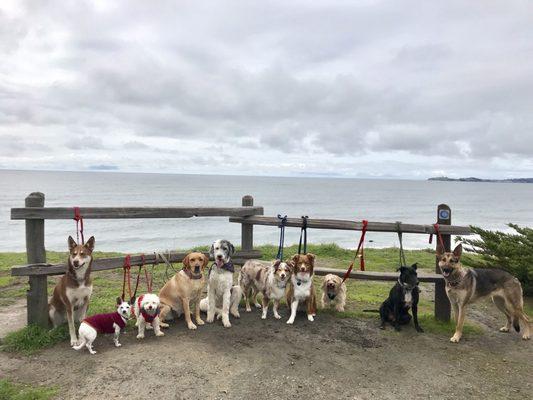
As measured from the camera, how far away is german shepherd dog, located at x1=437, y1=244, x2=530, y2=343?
6.46 metres

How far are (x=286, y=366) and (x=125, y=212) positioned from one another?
383 cm

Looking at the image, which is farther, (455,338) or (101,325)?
(455,338)

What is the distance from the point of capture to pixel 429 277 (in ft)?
22.6

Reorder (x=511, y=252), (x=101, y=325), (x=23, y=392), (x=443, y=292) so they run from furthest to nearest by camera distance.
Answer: (x=511, y=252)
(x=443, y=292)
(x=101, y=325)
(x=23, y=392)

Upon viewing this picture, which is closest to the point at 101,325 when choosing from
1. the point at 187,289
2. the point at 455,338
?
the point at 187,289

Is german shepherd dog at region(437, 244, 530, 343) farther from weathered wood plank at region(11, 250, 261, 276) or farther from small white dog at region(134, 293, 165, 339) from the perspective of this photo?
small white dog at region(134, 293, 165, 339)

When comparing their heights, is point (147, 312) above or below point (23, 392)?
above

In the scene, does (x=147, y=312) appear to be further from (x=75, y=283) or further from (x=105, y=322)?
(x=75, y=283)

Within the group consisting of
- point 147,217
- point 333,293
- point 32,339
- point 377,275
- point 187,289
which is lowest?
point 32,339

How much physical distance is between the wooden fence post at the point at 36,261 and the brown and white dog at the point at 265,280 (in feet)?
11.6

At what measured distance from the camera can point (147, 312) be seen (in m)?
6.08

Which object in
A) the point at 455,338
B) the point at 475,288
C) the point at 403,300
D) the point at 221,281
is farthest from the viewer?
the point at 221,281

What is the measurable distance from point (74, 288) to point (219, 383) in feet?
9.50

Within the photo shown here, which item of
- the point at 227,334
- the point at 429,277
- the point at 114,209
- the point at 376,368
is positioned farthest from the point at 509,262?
the point at 114,209
